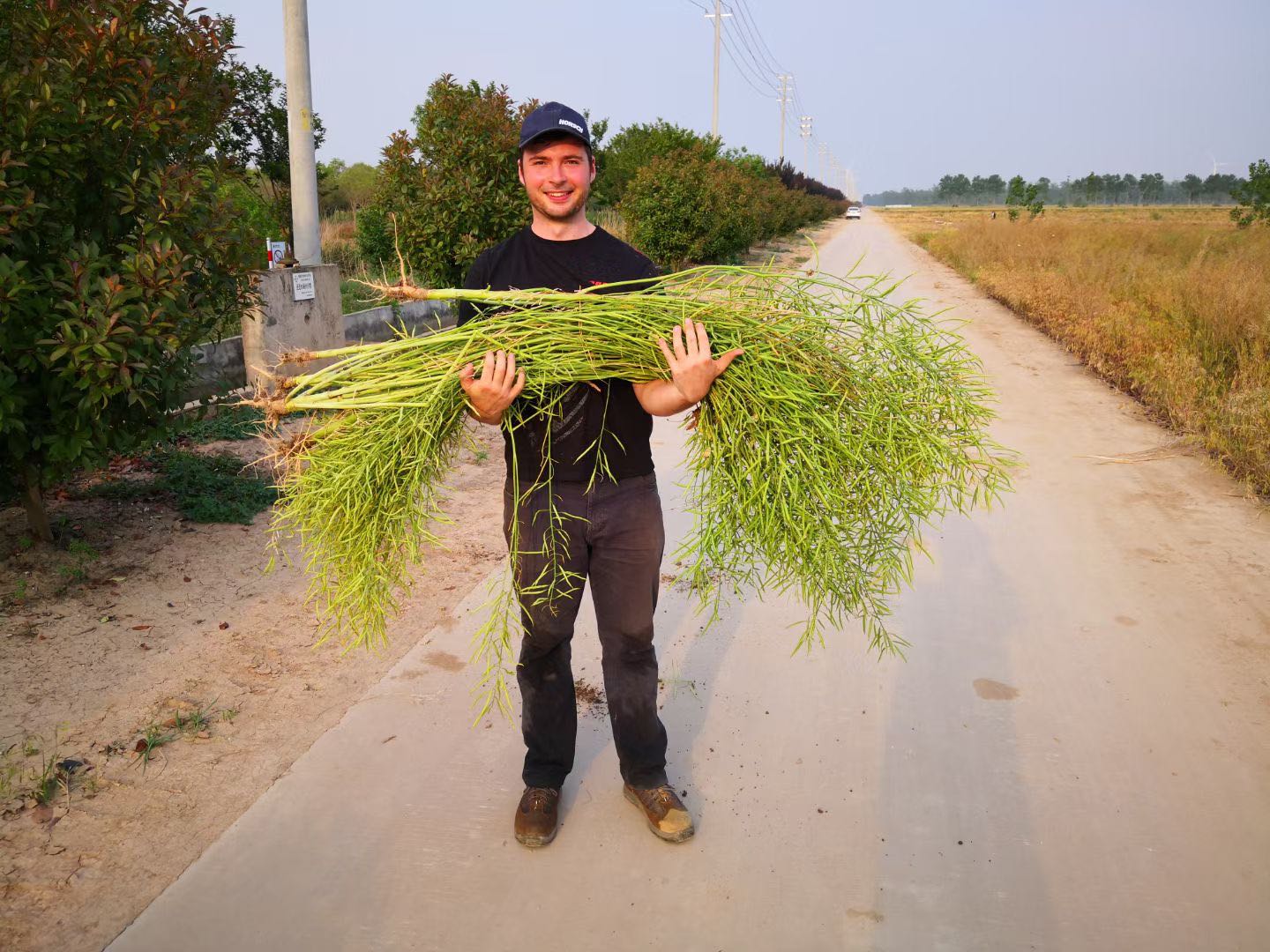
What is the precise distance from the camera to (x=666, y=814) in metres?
2.62

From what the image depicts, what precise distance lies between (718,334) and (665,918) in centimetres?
154

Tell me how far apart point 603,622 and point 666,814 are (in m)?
0.59

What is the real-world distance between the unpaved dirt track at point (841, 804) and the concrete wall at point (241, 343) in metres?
2.07

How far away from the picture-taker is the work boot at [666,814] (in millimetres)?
2602

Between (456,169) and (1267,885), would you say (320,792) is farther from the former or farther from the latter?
(456,169)

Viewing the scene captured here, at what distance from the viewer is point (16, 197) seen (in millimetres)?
3512

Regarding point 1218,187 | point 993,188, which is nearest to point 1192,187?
point 1218,187

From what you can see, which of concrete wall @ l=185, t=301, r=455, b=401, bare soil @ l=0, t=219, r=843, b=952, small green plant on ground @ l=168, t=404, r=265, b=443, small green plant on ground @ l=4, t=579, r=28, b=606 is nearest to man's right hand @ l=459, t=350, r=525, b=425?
bare soil @ l=0, t=219, r=843, b=952

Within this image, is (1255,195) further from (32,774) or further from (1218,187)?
(1218,187)

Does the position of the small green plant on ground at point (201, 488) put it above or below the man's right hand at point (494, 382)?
below

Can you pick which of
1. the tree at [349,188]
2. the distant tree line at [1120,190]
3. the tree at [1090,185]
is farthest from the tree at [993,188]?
the tree at [349,188]

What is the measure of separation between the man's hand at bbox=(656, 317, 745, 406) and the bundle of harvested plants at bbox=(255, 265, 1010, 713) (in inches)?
2.4

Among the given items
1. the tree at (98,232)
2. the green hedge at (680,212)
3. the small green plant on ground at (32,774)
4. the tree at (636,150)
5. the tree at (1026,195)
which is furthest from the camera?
the tree at (1026,195)

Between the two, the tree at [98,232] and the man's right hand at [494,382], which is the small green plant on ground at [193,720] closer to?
the tree at [98,232]
